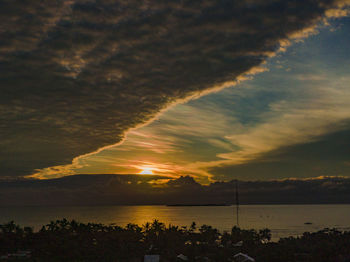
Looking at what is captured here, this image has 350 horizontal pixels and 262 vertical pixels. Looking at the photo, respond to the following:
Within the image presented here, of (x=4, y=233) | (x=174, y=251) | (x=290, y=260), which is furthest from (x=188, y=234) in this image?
(x=4, y=233)

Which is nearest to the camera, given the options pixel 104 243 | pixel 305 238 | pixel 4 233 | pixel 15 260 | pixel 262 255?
pixel 15 260

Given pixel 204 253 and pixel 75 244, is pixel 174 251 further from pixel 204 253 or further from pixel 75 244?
pixel 75 244

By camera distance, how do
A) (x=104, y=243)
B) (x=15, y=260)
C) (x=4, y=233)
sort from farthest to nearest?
1. (x=4, y=233)
2. (x=104, y=243)
3. (x=15, y=260)

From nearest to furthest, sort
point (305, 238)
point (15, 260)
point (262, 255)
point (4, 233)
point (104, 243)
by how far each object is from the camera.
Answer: point (15, 260)
point (262, 255)
point (104, 243)
point (4, 233)
point (305, 238)

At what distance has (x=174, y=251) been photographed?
61469 mm

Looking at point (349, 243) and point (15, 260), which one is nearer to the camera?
point (15, 260)

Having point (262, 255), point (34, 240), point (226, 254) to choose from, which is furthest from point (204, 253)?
point (34, 240)

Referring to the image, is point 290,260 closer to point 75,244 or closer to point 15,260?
point 75,244

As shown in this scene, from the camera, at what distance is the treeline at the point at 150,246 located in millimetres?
56625

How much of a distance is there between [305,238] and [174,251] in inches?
1251

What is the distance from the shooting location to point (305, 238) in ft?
248

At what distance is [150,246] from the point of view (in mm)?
64562

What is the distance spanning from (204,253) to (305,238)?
2734cm

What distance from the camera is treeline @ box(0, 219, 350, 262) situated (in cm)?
5662
